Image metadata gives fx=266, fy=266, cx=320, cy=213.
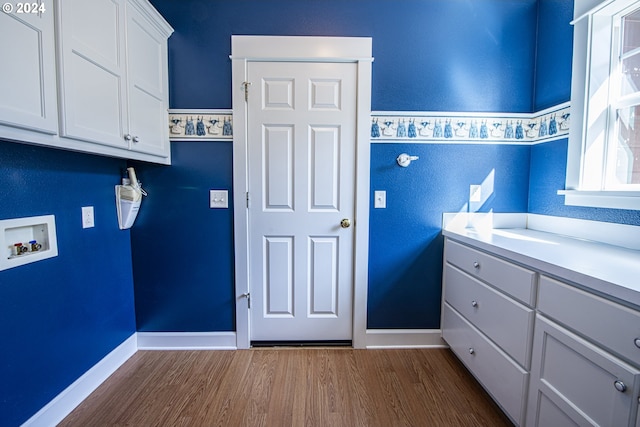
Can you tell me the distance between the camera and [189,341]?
6.43 feet

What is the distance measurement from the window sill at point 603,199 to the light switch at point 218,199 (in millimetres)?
2186

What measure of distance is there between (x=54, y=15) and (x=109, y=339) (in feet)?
5.72

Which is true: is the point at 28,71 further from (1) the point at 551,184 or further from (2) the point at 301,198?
(1) the point at 551,184

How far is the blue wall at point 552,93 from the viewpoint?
1664mm

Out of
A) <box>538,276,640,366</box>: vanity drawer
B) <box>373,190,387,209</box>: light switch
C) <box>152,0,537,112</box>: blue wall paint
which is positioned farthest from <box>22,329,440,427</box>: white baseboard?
<box>152,0,537,112</box>: blue wall paint

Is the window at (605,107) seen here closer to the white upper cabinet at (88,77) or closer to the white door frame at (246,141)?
the white door frame at (246,141)

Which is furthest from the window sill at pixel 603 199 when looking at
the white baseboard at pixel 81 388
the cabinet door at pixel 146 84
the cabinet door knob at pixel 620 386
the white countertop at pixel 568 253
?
the white baseboard at pixel 81 388

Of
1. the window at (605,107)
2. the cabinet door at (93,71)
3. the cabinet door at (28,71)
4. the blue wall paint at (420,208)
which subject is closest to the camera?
the cabinet door at (28,71)

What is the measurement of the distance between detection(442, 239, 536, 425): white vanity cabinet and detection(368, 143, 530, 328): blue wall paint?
0.19 m

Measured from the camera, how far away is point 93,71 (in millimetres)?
1239

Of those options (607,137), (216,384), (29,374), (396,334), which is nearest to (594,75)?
(607,137)

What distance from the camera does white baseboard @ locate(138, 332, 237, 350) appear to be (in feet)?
6.40

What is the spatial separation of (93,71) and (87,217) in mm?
799

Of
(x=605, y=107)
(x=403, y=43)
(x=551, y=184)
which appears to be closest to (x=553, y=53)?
(x=605, y=107)
